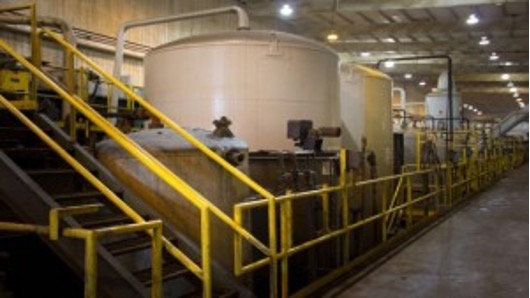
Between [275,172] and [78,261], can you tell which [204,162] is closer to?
[78,261]

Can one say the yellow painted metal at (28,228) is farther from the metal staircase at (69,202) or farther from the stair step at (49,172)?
the stair step at (49,172)

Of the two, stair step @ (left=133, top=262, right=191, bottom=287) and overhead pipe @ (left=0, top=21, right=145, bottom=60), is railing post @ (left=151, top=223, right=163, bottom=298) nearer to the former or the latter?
stair step @ (left=133, top=262, right=191, bottom=287)

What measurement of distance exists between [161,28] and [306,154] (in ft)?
38.0

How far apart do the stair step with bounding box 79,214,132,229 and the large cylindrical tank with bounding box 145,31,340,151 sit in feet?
10.6

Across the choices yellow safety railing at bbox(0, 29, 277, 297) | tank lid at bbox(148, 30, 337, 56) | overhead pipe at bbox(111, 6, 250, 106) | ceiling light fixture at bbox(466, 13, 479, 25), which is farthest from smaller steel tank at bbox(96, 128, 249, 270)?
ceiling light fixture at bbox(466, 13, 479, 25)

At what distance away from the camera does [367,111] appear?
1205 cm

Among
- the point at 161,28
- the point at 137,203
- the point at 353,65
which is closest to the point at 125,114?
the point at 137,203

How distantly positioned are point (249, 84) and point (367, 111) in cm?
456

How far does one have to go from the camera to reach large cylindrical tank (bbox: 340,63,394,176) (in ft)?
38.2

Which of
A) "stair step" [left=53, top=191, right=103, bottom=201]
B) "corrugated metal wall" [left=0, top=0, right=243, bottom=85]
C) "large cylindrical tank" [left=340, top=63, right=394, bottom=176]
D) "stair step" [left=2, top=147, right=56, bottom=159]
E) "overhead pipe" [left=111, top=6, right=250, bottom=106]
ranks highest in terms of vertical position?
"corrugated metal wall" [left=0, top=0, right=243, bottom=85]

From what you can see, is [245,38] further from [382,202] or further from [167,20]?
[167,20]

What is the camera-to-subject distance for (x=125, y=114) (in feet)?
21.3

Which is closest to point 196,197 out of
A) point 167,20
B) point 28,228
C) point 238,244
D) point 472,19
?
point 238,244

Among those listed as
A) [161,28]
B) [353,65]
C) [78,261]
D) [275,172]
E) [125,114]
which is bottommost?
[78,261]
